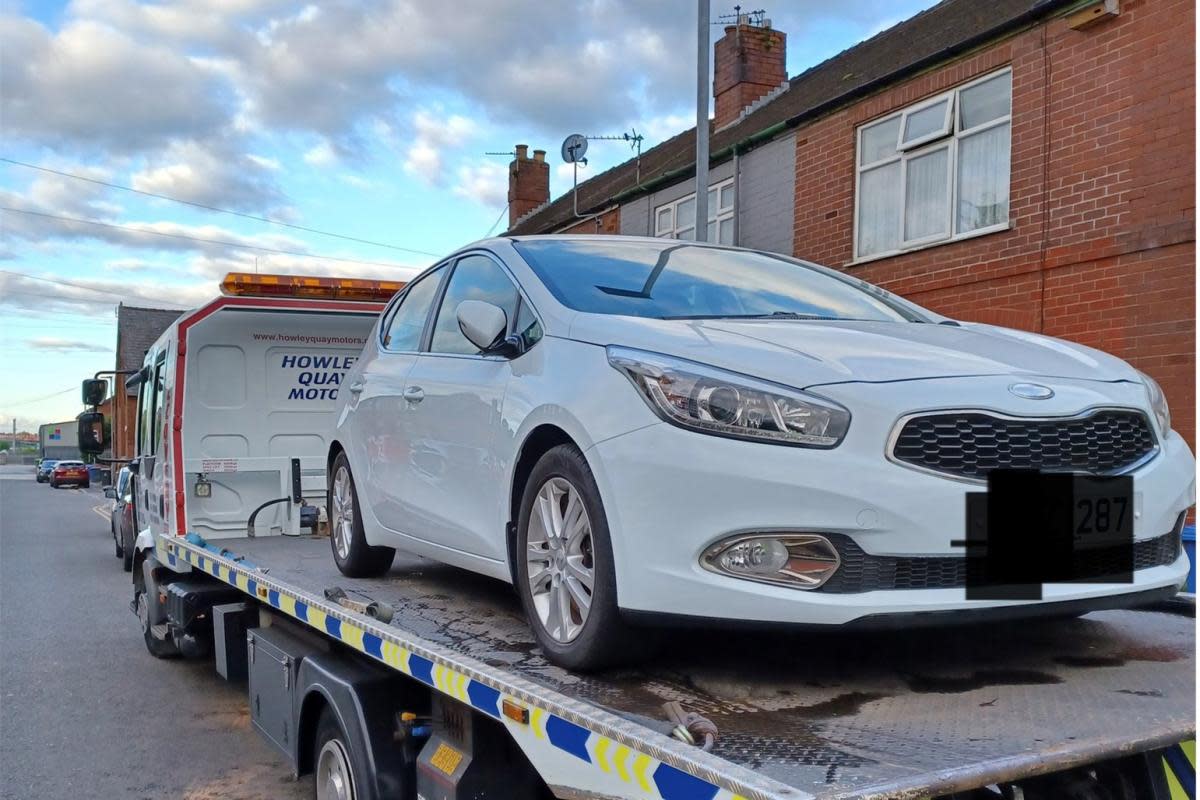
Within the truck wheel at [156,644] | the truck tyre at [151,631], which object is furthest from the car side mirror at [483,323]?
the truck wheel at [156,644]

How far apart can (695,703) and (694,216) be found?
46.6ft

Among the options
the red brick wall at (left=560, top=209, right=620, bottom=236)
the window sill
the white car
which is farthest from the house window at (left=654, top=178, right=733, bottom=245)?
the white car

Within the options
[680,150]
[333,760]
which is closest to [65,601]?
[333,760]

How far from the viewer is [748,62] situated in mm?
19422

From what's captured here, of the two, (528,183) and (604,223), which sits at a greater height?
(528,183)

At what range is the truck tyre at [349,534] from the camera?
4.82 meters

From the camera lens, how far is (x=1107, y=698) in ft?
8.46

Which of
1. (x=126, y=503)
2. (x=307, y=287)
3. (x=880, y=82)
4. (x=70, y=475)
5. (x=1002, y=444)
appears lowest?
(x=70, y=475)

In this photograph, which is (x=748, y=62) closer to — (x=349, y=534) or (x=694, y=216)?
(x=694, y=216)

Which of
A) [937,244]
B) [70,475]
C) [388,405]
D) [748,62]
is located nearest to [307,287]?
[388,405]

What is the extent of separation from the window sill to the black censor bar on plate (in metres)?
8.67

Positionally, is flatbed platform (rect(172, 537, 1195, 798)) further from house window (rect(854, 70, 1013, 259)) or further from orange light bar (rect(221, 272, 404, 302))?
house window (rect(854, 70, 1013, 259))

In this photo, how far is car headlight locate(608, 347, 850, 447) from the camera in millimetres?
2580

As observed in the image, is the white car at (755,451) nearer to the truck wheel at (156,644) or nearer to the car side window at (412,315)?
the car side window at (412,315)
